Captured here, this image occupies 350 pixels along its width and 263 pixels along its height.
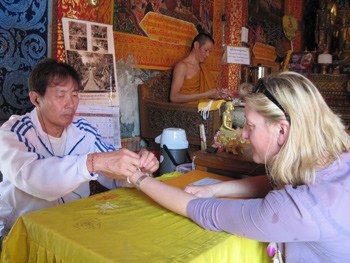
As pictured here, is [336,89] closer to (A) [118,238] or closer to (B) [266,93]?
(B) [266,93]

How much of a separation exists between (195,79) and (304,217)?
12.3ft

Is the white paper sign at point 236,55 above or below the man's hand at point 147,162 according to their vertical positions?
above

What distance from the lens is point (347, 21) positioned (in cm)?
844

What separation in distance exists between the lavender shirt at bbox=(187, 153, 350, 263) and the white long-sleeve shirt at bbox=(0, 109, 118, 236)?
26.7 inches

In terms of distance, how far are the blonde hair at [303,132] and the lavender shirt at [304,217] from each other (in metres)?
0.04

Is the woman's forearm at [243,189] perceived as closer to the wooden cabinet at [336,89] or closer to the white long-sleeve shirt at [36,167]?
the white long-sleeve shirt at [36,167]

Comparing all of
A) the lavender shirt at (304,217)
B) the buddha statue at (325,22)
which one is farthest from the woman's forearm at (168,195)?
the buddha statue at (325,22)

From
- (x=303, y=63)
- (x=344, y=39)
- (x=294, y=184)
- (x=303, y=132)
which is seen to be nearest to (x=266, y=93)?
(x=303, y=132)

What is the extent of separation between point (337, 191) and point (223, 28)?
513 cm

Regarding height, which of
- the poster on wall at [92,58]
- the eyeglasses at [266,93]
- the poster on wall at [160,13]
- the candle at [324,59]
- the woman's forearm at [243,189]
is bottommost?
the woman's forearm at [243,189]

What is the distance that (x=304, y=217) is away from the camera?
86cm

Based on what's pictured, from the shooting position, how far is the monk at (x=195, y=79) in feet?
13.9

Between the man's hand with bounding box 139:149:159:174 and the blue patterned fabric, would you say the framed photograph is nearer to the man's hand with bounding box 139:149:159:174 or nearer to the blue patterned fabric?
the blue patterned fabric

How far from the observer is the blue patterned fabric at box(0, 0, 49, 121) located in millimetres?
2625
